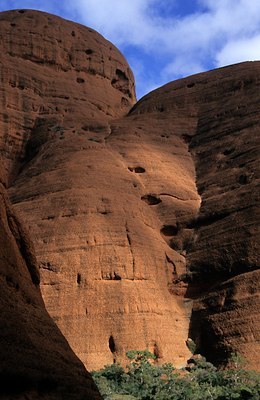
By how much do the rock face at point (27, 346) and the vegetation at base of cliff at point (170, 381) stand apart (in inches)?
471

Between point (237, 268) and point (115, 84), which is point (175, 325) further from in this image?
point (115, 84)

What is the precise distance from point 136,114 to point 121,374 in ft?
77.8

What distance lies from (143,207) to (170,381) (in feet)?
36.8

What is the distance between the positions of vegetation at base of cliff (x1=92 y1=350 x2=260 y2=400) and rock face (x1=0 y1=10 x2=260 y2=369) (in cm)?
115

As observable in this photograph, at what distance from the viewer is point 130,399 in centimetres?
2161

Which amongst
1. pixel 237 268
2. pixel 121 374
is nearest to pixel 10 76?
pixel 237 268

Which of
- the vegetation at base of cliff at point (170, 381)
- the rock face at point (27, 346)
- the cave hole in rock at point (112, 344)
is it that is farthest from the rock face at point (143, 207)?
the rock face at point (27, 346)

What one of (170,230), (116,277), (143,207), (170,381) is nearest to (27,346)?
(170,381)

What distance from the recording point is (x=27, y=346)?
8.73 m

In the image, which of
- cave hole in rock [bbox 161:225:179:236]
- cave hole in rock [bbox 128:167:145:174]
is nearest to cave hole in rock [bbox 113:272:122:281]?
cave hole in rock [bbox 161:225:179:236]

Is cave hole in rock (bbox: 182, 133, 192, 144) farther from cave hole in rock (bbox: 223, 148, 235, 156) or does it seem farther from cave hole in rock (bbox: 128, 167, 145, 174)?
cave hole in rock (bbox: 128, 167, 145, 174)

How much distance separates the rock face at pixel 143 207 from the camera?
1061 inches

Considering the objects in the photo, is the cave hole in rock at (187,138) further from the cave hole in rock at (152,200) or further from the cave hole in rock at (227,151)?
the cave hole in rock at (152,200)

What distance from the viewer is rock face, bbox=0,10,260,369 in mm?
26953
